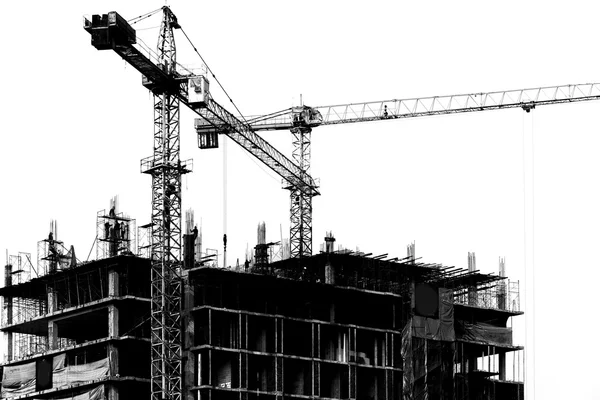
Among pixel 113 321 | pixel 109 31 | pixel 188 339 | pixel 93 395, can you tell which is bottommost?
pixel 93 395

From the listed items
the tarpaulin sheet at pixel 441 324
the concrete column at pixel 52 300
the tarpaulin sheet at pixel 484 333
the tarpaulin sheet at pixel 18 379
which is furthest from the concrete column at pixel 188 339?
the tarpaulin sheet at pixel 484 333

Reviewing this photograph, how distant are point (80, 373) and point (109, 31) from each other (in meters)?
38.7

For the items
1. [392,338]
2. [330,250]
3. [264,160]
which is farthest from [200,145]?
[392,338]

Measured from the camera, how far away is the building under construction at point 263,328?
163 m

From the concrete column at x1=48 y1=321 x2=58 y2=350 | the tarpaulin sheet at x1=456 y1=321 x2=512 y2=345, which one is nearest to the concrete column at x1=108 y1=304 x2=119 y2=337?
the concrete column at x1=48 y1=321 x2=58 y2=350

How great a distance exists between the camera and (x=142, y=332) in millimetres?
163000

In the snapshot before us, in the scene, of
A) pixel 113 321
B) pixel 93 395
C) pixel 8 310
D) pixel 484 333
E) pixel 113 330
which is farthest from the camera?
pixel 484 333

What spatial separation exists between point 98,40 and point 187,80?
39.9 feet

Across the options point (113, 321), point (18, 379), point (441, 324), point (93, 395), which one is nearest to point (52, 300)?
point (18, 379)

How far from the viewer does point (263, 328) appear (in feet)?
548

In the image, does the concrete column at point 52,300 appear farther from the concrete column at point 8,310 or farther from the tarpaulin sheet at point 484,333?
the tarpaulin sheet at point 484,333

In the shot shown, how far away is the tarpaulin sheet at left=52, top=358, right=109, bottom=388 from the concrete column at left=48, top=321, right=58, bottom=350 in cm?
343

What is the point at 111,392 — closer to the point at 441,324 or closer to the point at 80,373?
the point at 80,373

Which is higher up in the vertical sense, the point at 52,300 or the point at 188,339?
the point at 52,300
